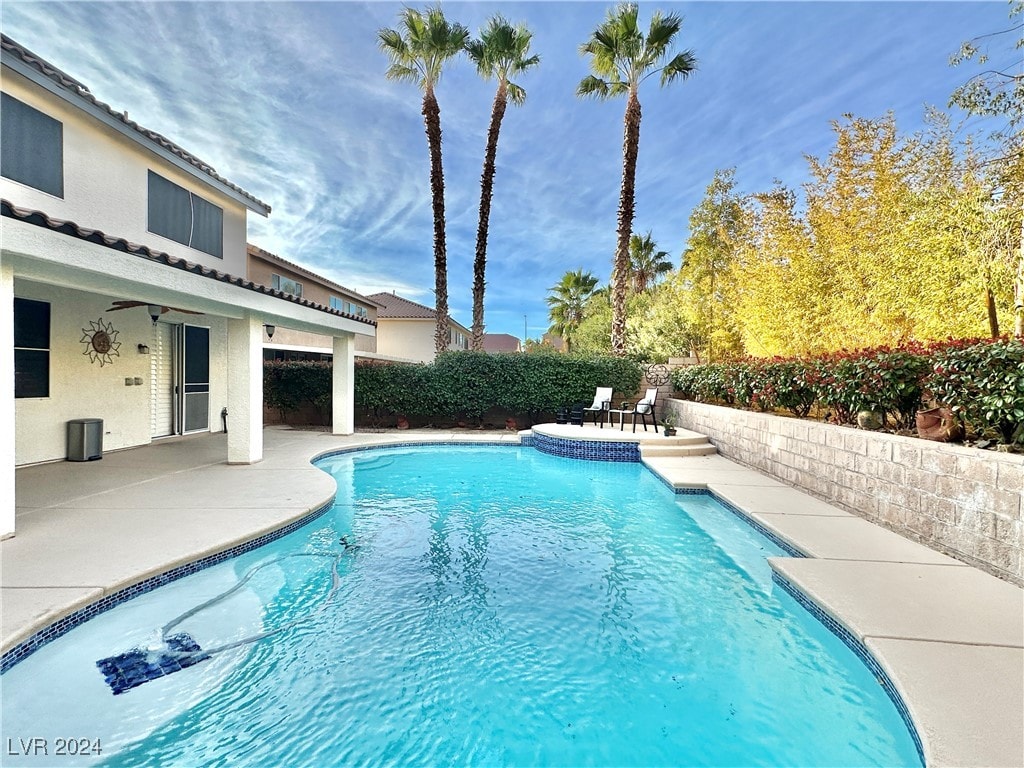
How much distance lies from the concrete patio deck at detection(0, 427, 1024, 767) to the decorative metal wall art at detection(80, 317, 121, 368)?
2.29 metres

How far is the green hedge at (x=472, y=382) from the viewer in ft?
50.7

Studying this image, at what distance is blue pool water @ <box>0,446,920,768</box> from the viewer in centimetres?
273

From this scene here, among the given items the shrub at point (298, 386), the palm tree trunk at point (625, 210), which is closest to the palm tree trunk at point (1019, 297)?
the palm tree trunk at point (625, 210)

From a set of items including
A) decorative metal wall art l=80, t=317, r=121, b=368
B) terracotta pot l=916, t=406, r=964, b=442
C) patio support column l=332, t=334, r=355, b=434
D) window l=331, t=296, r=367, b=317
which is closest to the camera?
terracotta pot l=916, t=406, r=964, b=442

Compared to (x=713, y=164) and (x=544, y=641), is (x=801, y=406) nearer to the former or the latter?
(x=544, y=641)

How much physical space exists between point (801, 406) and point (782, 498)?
101 inches

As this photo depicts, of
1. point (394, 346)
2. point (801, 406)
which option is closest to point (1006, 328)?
point (801, 406)

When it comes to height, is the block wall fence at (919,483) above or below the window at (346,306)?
below

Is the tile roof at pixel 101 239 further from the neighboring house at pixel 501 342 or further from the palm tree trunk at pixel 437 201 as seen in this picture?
the neighboring house at pixel 501 342

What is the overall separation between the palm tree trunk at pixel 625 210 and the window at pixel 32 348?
14.2m

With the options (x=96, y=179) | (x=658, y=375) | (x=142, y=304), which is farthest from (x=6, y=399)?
(x=658, y=375)

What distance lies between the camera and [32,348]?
8227mm

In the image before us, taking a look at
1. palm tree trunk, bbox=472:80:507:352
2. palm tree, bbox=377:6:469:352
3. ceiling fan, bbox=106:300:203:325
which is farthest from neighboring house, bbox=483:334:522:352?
ceiling fan, bbox=106:300:203:325

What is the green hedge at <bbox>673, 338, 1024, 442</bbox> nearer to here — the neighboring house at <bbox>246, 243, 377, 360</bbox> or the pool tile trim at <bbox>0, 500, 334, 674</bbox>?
the pool tile trim at <bbox>0, 500, 334, 674</bbox>
